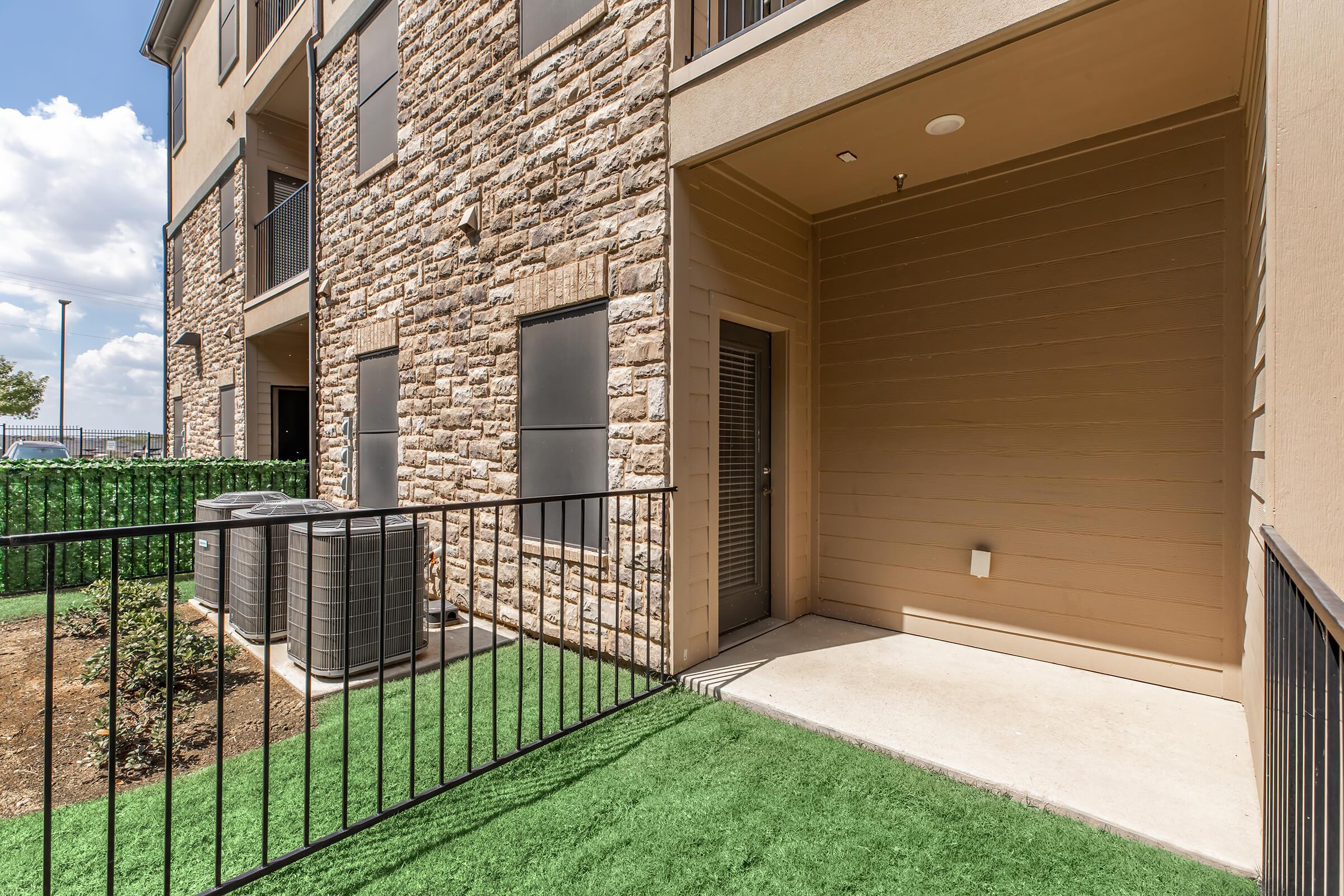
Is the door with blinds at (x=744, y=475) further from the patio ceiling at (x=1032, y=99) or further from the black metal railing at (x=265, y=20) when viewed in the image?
the black metal railing at (x=265, y=20)

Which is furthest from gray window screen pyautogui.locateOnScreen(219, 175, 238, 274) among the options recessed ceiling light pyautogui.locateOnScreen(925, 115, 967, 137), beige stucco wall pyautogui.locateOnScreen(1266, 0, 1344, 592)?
beige stucco wall pyautogui.locateOnScreen(1266, 0, 1344, 592)

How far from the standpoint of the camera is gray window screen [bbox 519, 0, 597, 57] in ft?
13.2

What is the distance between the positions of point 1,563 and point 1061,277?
8980 millimetres

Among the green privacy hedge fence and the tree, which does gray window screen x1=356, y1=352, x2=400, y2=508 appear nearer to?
the green privacy hedge fence

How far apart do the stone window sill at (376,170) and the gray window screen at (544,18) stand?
6.32 ft

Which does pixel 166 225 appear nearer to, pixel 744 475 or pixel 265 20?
pixel 265 20

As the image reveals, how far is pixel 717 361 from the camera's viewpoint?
3.69 meters

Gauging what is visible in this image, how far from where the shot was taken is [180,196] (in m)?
12.1

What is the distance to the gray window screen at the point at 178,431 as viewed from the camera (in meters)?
12.1

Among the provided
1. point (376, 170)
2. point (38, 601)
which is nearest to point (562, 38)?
point (376, 170)

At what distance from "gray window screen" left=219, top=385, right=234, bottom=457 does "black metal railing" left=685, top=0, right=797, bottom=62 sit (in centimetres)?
942

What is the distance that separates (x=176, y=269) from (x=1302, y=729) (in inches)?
659

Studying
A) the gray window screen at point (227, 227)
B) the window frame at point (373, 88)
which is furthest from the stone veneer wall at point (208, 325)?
the window frame at point (373, 88)

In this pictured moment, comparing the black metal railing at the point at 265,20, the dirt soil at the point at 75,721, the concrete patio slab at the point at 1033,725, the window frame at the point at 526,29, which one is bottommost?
the dirt soil at the point at 75,721
